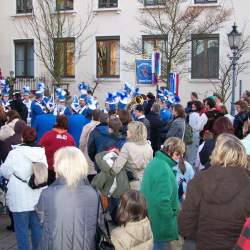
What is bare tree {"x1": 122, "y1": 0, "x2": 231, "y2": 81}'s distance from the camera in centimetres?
2255

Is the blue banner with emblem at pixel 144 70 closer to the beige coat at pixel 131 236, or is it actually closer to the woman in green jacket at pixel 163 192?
the woman in green jacket at pixel 163 192

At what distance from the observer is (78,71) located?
26.2 metres

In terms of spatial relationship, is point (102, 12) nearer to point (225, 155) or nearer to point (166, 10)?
point (166, 10)

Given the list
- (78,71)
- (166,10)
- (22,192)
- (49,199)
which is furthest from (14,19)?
(49,199)

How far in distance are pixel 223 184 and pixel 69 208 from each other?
121 centimetres

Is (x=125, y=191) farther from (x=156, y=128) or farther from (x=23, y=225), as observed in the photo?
(x=156, y=128)

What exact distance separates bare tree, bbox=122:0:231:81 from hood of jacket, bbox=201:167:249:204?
18.1m

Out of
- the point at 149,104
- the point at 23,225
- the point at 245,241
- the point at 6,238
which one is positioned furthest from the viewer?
the point at 149,104

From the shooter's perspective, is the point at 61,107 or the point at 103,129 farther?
the point at 61,107

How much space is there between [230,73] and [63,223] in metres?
19.4

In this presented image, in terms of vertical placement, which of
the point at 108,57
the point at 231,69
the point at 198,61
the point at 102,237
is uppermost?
the point at 108,57

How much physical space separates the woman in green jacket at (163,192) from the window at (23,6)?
23062 millimetres

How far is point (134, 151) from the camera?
21.2ft

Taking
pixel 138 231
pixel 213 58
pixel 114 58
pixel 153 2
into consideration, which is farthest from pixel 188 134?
pixel 114 58
